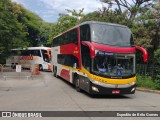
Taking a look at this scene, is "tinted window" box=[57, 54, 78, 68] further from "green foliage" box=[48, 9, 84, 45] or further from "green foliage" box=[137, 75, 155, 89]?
"green foliage" box=[48, 9, 84, 45]

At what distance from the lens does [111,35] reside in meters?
16.8

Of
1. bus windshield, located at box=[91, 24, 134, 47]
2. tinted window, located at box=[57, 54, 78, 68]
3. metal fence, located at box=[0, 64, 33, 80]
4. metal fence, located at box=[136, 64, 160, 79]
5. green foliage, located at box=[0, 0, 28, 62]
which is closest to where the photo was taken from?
bus windshield, located at box=[91, 24, 134, 47]

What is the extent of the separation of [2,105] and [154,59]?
1680cm

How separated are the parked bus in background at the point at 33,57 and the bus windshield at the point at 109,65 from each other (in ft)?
87.5

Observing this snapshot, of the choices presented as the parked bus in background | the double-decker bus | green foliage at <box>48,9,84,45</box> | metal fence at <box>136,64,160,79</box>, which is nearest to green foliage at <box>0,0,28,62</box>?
the parked bus in background

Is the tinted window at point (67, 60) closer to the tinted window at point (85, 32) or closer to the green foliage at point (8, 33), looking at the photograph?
the tinted window at point (85, 32)

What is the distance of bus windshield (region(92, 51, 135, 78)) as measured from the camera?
15906mm

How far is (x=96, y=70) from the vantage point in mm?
15945

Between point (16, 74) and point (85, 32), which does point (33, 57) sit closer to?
point (16, 74)

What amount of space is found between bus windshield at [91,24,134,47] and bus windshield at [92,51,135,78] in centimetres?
74

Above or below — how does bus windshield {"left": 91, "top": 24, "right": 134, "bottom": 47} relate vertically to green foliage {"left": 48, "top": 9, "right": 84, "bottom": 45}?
below

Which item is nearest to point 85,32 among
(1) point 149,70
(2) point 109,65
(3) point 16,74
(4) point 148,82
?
(2) point 109,65

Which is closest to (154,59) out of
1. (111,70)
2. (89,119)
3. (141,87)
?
(141,87)

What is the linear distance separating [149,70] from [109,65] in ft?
29.8
